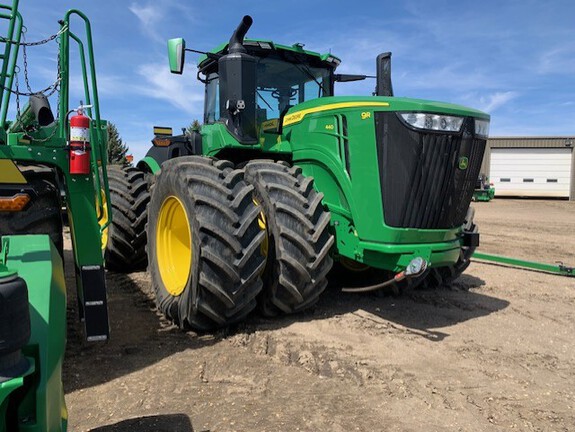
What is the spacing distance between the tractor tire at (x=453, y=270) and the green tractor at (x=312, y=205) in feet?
0.86

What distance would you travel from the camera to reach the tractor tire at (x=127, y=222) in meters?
5.81

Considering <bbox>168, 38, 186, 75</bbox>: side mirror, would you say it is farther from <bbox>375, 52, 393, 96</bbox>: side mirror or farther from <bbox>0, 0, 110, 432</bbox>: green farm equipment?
<bbox>375, 52, 393, 96</bbox>: side mirror

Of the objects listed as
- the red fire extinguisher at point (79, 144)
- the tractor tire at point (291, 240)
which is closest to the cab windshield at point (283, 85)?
the tractor tire at point (291, 240)

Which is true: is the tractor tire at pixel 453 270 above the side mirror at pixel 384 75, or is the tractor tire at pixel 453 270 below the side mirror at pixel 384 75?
below

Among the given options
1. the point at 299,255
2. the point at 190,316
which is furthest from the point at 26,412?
the point at 299,255

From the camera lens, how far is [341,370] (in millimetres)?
3322

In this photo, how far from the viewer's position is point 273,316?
13.5ft

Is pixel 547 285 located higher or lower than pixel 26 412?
lower

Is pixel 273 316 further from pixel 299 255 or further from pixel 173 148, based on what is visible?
pixel 173 148

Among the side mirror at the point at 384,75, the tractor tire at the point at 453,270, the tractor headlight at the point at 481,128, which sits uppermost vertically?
the side mirror at the point at 384,75

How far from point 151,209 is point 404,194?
229 cm

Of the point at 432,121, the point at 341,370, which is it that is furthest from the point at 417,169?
the point at 341,370

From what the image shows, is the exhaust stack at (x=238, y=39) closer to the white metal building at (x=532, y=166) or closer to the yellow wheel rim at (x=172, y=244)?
the yellow wheel rim at (x=172, y=244)

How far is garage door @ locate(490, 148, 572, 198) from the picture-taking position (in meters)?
28.1
